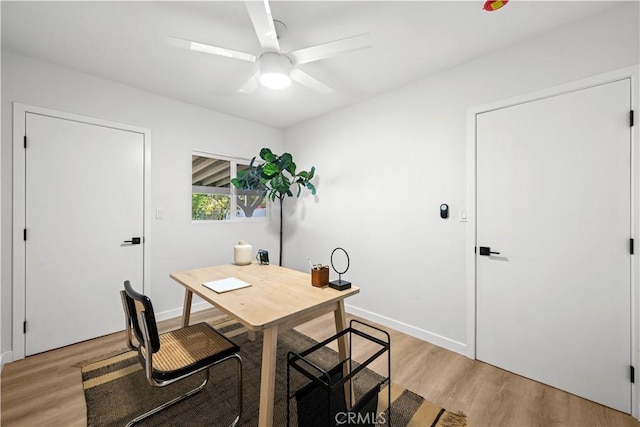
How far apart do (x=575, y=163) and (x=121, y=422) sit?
11.2ft

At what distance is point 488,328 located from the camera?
2.23 metres

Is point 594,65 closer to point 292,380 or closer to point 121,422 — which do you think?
point 292,380

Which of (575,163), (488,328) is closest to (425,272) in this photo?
(488,328)

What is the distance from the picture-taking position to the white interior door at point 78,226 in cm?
232

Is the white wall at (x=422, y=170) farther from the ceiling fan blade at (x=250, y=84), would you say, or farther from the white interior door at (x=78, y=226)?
the white interior door at (x=78, y=226)

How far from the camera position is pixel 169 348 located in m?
1.59

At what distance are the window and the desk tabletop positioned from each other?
57.3 inches

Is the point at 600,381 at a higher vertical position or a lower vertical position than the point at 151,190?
lower

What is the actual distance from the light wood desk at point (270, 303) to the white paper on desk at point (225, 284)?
0.12 ft

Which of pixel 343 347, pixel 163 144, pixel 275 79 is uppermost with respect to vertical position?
pixel 275 79

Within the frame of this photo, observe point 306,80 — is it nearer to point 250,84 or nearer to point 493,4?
point 250,84

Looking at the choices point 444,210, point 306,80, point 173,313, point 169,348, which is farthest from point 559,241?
point 173,313

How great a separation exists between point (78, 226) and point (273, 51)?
8.09ft

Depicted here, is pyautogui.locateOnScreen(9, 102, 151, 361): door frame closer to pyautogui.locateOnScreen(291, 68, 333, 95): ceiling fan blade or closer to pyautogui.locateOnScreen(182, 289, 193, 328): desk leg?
pyautogui.locateOnScreen(182, 289, 193, 328): desk leg
